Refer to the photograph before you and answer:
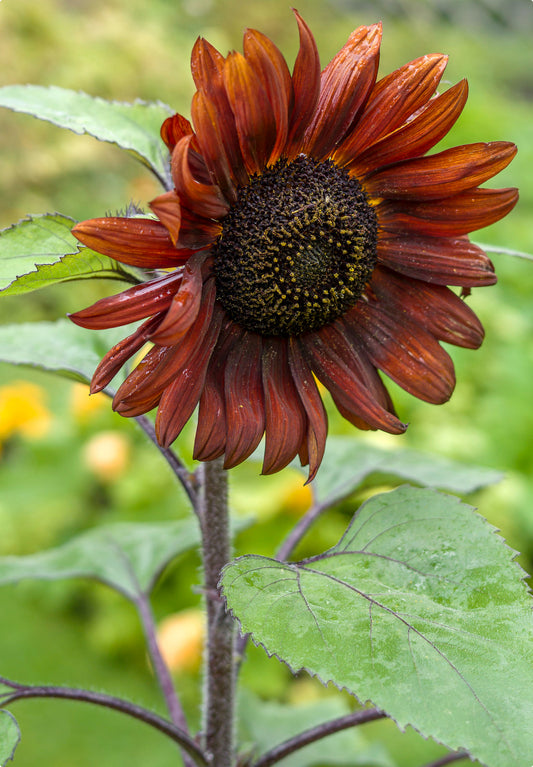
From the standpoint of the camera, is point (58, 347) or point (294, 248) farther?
point (58, 347)

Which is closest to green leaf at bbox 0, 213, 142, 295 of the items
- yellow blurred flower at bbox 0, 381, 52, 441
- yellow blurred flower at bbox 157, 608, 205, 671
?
yellow blurred flower at bbox 157, 608, 205, 671

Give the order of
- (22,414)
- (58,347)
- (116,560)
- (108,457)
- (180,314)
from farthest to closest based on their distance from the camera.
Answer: (22,414)
(108,457)
(116,560)
(58,347)
(180,314)

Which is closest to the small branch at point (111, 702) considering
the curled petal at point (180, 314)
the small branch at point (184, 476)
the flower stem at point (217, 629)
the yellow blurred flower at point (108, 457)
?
the flower stem at point (217, 629)

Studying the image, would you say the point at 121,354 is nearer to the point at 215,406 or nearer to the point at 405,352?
the point at 215,406

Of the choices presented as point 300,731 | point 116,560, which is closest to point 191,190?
point 116,560

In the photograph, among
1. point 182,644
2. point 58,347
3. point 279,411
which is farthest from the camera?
point 182,644

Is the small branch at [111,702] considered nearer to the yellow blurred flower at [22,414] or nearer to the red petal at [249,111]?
the red petal at [249,111]

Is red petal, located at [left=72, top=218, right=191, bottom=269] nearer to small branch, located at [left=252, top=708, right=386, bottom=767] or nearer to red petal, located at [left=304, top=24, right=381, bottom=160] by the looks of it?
red petal, located at [left=304, top=24, right=381, bottom=160]

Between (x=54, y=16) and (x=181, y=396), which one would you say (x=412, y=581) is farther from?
(x=54, y=16)
